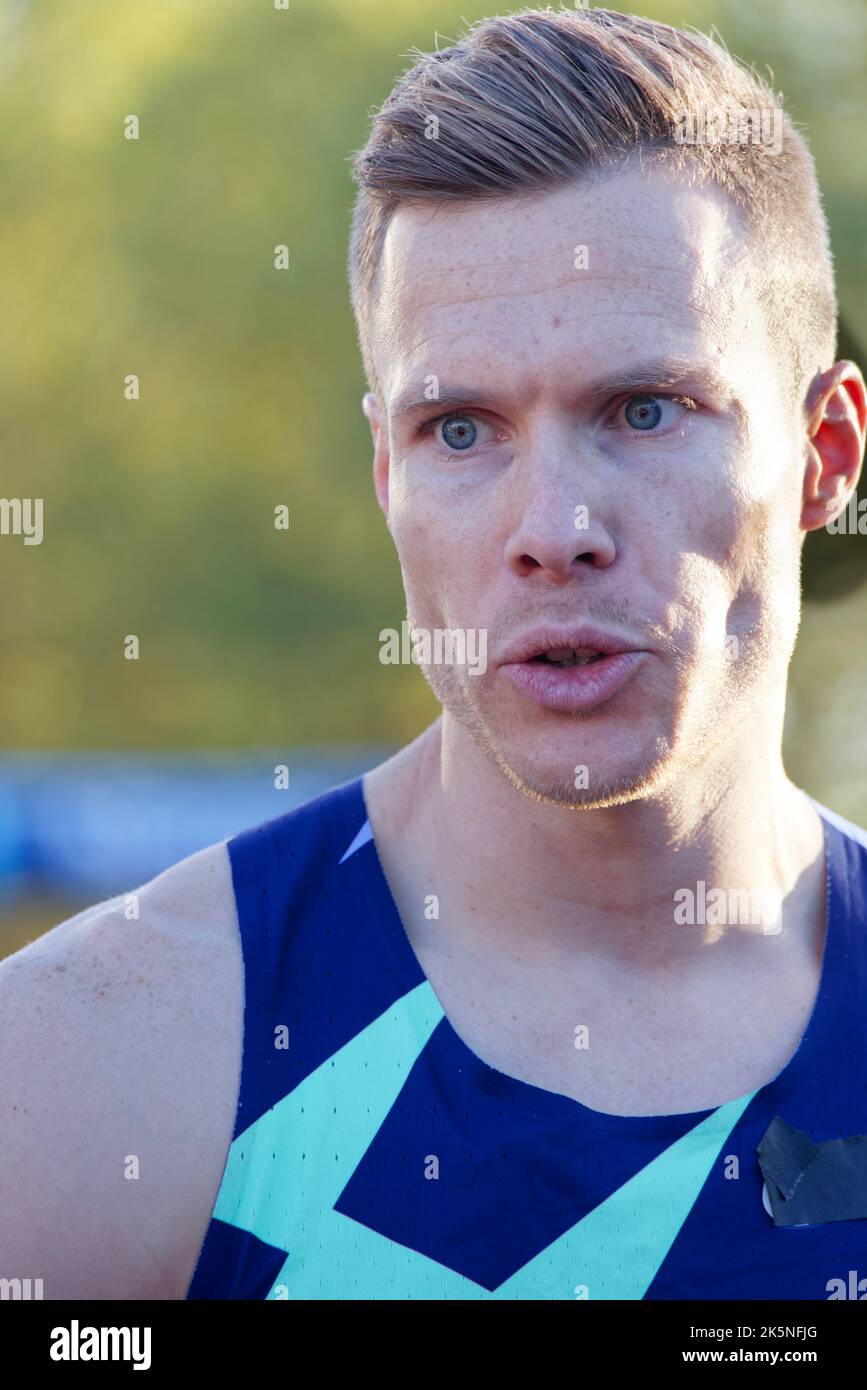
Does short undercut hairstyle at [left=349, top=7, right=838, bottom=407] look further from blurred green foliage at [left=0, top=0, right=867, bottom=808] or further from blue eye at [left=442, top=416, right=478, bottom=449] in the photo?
blurred green foliage at [left=0, top=0, right=867, bottom=808]

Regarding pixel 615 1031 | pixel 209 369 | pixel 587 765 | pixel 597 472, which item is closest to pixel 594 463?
pixel 597 472

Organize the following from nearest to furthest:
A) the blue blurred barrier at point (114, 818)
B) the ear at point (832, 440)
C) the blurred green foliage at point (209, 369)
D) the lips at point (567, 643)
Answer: the lips at point (567, 643) → the ear at point (832, 440) → the blue blurred barrier at point (114, 818) → the blurred green foliage at point (209, 369)

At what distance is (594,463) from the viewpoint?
114 inches

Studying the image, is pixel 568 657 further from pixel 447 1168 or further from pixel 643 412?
pixel 447 1168

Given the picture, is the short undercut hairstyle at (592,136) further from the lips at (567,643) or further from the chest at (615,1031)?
the chest at (615,1031)

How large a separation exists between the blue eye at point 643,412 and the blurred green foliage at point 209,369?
14.6 metres

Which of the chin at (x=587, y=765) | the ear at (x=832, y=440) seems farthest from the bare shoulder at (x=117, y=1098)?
the ear at (x=832, y=440)

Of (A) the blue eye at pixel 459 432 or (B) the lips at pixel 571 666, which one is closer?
(B) the lips at pixel 571 666

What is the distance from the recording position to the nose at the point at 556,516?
2.80m

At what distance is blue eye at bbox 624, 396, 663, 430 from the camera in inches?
117

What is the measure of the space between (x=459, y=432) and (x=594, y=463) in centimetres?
29

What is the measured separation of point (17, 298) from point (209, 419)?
3157 mm

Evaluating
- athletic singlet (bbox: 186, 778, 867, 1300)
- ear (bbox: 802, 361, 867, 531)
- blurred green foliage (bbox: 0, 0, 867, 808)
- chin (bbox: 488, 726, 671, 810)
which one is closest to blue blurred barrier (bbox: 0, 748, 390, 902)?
blurred green foliage (bbox: 0, 0, 867, 808)
